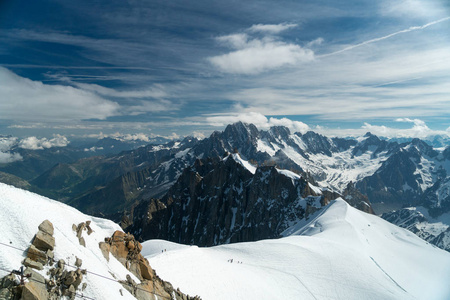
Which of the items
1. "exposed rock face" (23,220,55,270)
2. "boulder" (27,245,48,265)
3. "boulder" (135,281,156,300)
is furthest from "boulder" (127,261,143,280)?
"boulder" (27,245,48,265)

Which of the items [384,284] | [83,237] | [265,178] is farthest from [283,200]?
[83,237]

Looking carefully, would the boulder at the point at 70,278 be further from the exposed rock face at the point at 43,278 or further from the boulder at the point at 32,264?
the boulder at the point at 32,264

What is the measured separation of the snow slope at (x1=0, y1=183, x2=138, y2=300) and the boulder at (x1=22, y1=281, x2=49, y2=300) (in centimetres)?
96

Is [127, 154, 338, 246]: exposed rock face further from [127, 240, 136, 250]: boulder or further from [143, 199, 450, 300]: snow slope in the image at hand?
[127, 240, 136, 250]: boulder

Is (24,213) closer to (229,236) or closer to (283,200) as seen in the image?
(283,200)

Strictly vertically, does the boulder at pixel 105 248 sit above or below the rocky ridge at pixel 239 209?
above

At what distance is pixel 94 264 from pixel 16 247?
542 centimetres

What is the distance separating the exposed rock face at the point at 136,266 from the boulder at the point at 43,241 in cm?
620

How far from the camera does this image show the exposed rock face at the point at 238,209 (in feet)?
449

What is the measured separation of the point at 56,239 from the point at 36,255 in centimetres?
189

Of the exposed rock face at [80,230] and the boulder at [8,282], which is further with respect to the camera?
the exposed rock face at [80,230]

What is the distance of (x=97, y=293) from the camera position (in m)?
15.6

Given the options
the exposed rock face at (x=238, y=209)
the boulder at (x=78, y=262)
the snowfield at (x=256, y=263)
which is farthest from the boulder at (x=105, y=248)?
the exposed rock face at (x=238, y=209)

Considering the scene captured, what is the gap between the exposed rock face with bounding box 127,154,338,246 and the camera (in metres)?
137
